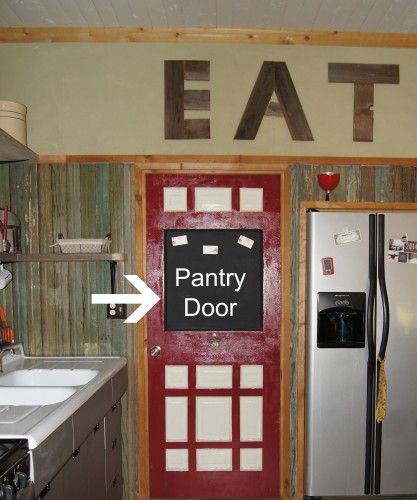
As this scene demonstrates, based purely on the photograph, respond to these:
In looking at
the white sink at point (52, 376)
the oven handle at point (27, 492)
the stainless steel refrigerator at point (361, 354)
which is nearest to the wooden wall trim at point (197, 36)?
the stainless steel refrigerator at point (361, 354)

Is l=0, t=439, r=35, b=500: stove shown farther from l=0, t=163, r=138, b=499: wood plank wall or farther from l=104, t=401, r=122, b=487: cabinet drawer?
l=0, t=163, r=138, b=499: wood plank wall

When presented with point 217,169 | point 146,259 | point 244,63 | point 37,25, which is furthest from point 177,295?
point 37,25

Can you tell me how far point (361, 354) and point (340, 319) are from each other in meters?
0.24

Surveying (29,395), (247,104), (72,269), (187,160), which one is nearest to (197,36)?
(247,104)

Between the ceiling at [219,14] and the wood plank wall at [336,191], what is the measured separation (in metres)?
0.86

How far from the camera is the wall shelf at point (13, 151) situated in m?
2.17

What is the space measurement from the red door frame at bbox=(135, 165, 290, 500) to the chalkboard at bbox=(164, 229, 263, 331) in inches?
6.3

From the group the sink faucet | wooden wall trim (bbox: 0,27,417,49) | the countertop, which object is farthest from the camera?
wooden wall trim (bbox: 0,27,417,49)

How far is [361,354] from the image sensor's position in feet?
7.81

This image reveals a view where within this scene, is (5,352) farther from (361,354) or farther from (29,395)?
(361,354)

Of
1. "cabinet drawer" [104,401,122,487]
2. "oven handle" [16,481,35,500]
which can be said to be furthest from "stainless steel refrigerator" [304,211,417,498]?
"oven handle" [16,481,35,500]

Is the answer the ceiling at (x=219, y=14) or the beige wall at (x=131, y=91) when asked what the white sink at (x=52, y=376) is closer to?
the beige wall at (x=131, y=91)

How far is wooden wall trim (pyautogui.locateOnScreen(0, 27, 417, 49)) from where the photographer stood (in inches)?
101

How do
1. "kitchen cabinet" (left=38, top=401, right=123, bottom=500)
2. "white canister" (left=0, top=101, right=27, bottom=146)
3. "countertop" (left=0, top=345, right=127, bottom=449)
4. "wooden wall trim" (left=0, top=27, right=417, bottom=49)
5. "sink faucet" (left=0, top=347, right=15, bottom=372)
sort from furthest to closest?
"wooden wall trim" (left=0, top=27, right=417, bottom=49) < "white canister" (left=0, top=101, right=27, bottom=146) < "sink faucet" (left=0, top=347, right=15, bottom=372) < "kitchen cabinet" (left=38, top=401, right=123, bottom=500) < "countertop" (left=0, top=345, right=127, bottom=449)
